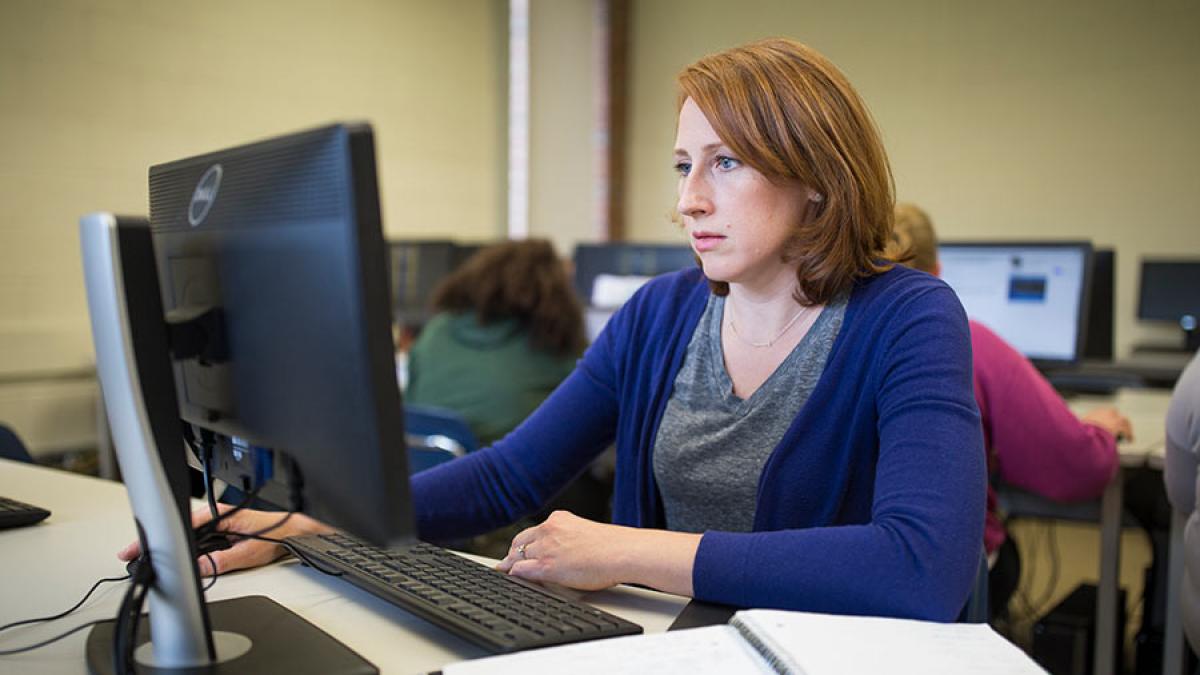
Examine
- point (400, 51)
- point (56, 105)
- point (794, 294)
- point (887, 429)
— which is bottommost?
point (887, 429)

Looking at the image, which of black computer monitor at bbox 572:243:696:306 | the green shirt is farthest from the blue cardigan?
black computer monitor at bbox 572:243:696:306

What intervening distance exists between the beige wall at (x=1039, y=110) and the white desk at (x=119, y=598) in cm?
441

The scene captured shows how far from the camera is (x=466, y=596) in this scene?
91 cm

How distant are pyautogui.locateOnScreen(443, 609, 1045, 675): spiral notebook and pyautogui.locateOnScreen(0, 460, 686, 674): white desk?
8 centimetres

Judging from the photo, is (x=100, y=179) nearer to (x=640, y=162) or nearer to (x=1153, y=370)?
(x=640, y=162)

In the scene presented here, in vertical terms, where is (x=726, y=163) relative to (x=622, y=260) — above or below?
above

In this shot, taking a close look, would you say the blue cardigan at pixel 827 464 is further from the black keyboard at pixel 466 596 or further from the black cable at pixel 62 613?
the black cable at pixel 62 613

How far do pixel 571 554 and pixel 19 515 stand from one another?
2.46 ft

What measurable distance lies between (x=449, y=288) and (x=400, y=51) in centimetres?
287

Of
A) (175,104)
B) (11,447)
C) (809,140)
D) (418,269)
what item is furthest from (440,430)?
(175,104)

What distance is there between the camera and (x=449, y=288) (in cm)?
268

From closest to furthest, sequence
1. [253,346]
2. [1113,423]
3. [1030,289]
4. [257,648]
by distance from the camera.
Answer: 1. [253,346]
2. [257,648]
3. [1113,423]
4. [1030,289]

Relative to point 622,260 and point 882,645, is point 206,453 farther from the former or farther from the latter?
point 622,260

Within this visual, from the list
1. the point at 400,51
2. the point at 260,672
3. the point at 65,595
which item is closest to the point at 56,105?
the point at 400,51
